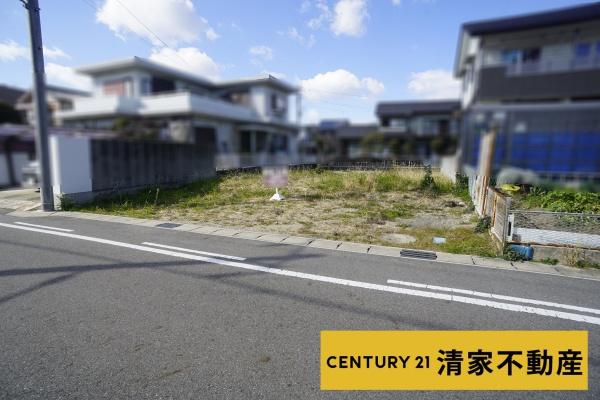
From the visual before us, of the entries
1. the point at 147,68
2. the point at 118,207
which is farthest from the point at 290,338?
the point at 147,68

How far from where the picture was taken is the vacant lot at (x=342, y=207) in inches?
229

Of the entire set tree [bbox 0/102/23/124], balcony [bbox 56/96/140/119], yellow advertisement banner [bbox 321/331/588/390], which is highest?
balcony [bbox 56/96/140/119]

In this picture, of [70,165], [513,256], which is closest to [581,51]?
[513,256]

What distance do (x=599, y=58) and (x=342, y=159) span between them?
31.8 feet

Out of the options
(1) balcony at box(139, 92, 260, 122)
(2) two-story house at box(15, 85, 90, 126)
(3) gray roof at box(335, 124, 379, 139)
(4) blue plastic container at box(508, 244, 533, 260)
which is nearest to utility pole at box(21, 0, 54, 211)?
(2) two-story house at box(15, 85, 90, 126)

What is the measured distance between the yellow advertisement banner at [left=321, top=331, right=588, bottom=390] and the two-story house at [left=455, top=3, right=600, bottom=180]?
9332mm

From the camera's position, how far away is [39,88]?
7.60m

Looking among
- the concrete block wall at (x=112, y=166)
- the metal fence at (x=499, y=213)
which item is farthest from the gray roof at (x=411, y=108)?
the concrete block wall at (x=112, y=166)

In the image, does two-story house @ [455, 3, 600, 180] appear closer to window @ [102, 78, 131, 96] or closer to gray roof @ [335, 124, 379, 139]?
gray roof @ [335, 124, 379, 139]

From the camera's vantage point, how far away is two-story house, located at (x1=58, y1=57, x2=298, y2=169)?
8828mm

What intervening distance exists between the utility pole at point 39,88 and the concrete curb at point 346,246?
1481 millimetres

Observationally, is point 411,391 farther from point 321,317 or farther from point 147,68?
point 147,68

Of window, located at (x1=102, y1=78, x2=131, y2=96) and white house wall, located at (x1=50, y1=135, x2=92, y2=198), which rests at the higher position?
window, located at (x1=102, y1=78, x2=131, y2=96)

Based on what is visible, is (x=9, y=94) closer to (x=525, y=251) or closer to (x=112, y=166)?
(x=112, y=166)
